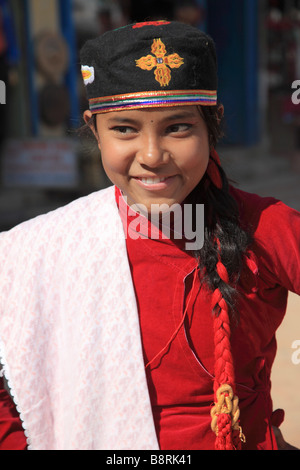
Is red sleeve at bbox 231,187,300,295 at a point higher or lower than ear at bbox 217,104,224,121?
lower

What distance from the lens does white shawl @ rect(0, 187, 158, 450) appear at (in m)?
1.68

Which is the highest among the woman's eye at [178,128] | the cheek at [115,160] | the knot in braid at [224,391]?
the woman's eye at [178,128]

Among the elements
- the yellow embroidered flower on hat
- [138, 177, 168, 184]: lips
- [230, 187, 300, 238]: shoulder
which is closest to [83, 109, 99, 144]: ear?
the yellow embroidered flower on hat

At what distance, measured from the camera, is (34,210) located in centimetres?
704

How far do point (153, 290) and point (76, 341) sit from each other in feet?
0.82

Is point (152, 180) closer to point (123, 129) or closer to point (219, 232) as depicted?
point (123, 129)

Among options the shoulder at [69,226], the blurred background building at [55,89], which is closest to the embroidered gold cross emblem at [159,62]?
the shoulder at [69,226]

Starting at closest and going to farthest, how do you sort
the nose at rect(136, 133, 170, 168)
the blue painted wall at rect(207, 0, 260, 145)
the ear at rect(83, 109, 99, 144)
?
the nose at rect(136, 133, 170, 168)
the ear at rect(83, 109, 99, 144)
the blue painted wall at rect(207, 0, 260, 145)

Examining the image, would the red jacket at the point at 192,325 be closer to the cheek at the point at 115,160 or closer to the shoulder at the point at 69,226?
the shoulder at the point at 69,226

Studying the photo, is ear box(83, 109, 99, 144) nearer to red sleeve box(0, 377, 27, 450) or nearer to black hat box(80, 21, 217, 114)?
black hat box(80, 21, 217, 114)

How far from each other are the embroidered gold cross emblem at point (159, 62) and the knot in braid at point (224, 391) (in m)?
0.58

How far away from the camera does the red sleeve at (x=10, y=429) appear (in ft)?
5.61

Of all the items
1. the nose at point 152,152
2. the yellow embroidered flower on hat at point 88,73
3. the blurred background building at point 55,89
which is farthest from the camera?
the blurred background building at point 55,89

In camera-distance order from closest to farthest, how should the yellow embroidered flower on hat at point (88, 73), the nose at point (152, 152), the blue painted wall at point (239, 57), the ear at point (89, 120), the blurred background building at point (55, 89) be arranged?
1. the nose at point (152, 152)
2. the yellow embroidered flower on hat at point (88, 73)
3. the ear at point (89, 120)
4. the blurred background building at point (55, 89)
5. the blue painted wall at point (239, 57)
